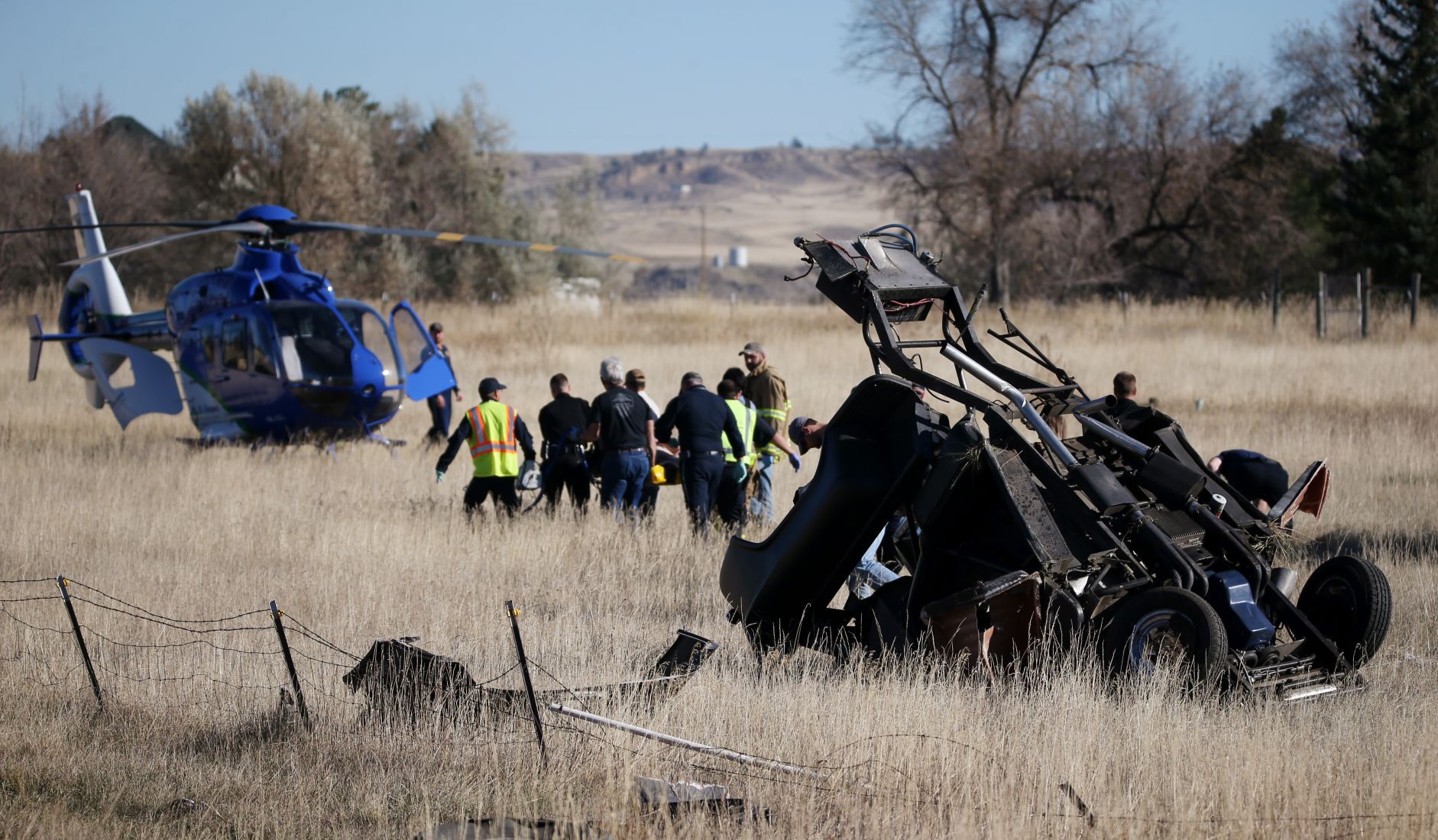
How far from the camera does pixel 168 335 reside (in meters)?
18.0

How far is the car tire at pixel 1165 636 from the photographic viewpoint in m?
5.57

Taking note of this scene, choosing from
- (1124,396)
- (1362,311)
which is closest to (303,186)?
(1362,311)

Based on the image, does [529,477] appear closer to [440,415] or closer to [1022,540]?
[440,415]

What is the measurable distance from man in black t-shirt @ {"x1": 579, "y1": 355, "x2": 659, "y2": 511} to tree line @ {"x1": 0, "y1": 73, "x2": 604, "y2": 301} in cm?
3002

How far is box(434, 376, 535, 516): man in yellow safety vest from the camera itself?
11.6 meters

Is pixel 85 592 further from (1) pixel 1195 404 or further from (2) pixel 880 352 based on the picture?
(1) pixel 1195 404

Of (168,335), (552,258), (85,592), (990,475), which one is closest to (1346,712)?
(990,475)

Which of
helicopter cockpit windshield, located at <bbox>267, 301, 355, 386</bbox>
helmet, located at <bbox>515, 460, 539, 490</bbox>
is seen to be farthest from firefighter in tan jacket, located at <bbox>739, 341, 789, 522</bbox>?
helicopter cockpit windshield, located at <bbox>267, 301, 355, 386</bbox>

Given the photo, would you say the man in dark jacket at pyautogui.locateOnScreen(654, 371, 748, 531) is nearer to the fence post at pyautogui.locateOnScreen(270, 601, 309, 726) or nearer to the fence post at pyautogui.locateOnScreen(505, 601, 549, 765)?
the fence post at pyautogui.locateOnScreen(270, 601, 309, 726)

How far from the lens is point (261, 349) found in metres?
15.7

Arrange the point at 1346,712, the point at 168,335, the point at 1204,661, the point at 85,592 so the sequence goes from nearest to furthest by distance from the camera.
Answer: the point at 1204,661
the point at 1346,712
the point at 85,592
the point at 168,335

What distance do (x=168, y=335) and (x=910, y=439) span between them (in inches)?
567

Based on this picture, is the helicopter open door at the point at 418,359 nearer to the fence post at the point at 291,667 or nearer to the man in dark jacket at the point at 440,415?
the man in dark jacket at the point at 440,415

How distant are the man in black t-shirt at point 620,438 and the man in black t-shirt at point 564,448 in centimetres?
38
